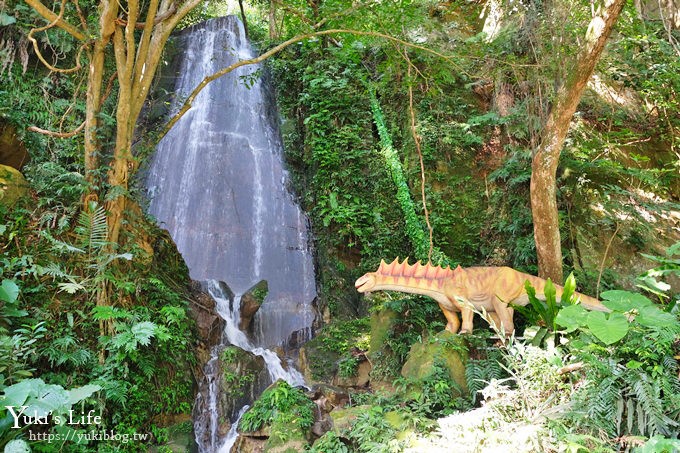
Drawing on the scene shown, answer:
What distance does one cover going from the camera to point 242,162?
441 inches

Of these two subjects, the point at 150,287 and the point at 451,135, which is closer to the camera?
the point at 150,287

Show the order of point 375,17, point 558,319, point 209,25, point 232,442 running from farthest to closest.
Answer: point 209,25
point 375,17
point 232,442
point 558,319

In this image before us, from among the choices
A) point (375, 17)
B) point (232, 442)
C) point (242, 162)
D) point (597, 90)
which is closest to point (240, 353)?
point (232, 442)

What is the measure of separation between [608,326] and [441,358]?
86.5 inches

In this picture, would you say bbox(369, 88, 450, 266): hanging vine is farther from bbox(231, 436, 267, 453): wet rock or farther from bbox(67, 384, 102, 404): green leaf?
bbox(67, 384, 102, 404): green leaf

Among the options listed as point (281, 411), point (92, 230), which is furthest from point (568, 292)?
point (92, 230)

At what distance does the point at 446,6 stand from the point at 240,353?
848 centimetres

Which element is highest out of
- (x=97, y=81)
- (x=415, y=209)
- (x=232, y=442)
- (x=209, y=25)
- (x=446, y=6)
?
(x=209, y=25)

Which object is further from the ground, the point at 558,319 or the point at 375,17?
the point at 375,17

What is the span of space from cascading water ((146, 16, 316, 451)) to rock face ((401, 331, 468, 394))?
130 inches

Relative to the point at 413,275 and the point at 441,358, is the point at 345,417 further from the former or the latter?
the point at 413,275

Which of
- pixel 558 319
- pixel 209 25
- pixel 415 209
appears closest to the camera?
pixel 558 319

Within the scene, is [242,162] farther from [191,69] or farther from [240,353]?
[240,353]

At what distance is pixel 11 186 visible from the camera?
5395 millimetres
